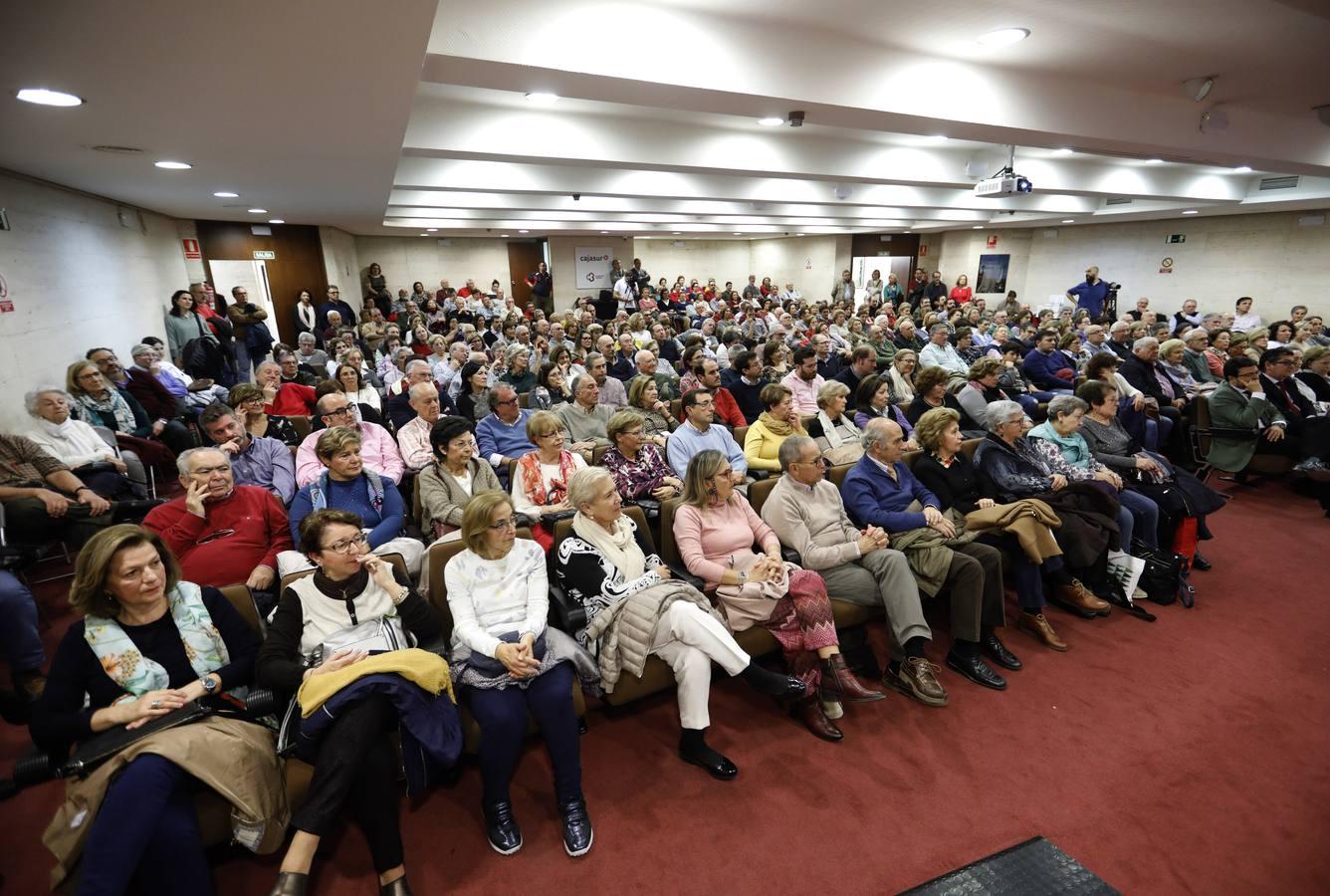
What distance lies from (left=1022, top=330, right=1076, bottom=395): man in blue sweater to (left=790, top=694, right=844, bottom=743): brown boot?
18.3 ft

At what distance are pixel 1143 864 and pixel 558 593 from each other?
2.34 m

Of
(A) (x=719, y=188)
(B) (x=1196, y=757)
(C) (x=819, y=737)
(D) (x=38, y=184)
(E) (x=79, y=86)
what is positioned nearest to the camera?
(B) (x=1196, y=757)

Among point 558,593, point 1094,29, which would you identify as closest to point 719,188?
point 1094,29

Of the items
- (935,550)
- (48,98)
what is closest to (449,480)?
(935,550)

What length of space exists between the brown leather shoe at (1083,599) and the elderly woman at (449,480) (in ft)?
11.2

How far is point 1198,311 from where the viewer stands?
1259cm

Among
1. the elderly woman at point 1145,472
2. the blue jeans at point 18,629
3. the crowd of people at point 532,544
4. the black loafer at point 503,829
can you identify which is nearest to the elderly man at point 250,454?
the crowd of people at point 532,544

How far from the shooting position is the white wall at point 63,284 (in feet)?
15.4

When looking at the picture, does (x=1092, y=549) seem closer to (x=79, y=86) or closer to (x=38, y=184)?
(x=79, y=86)

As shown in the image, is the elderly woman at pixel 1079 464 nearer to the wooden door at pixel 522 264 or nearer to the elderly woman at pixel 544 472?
the elderly woman at pixel 544 472

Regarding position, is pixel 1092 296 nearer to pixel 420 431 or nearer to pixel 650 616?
pixel 420 431

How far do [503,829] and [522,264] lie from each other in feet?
58.5

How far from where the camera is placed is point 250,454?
3.42 meters

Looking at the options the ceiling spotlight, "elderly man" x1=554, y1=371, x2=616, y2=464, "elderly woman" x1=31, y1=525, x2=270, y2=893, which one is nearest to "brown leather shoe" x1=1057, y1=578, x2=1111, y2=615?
"elderly man" x1=554, y1=371, x2=616, y2=464
